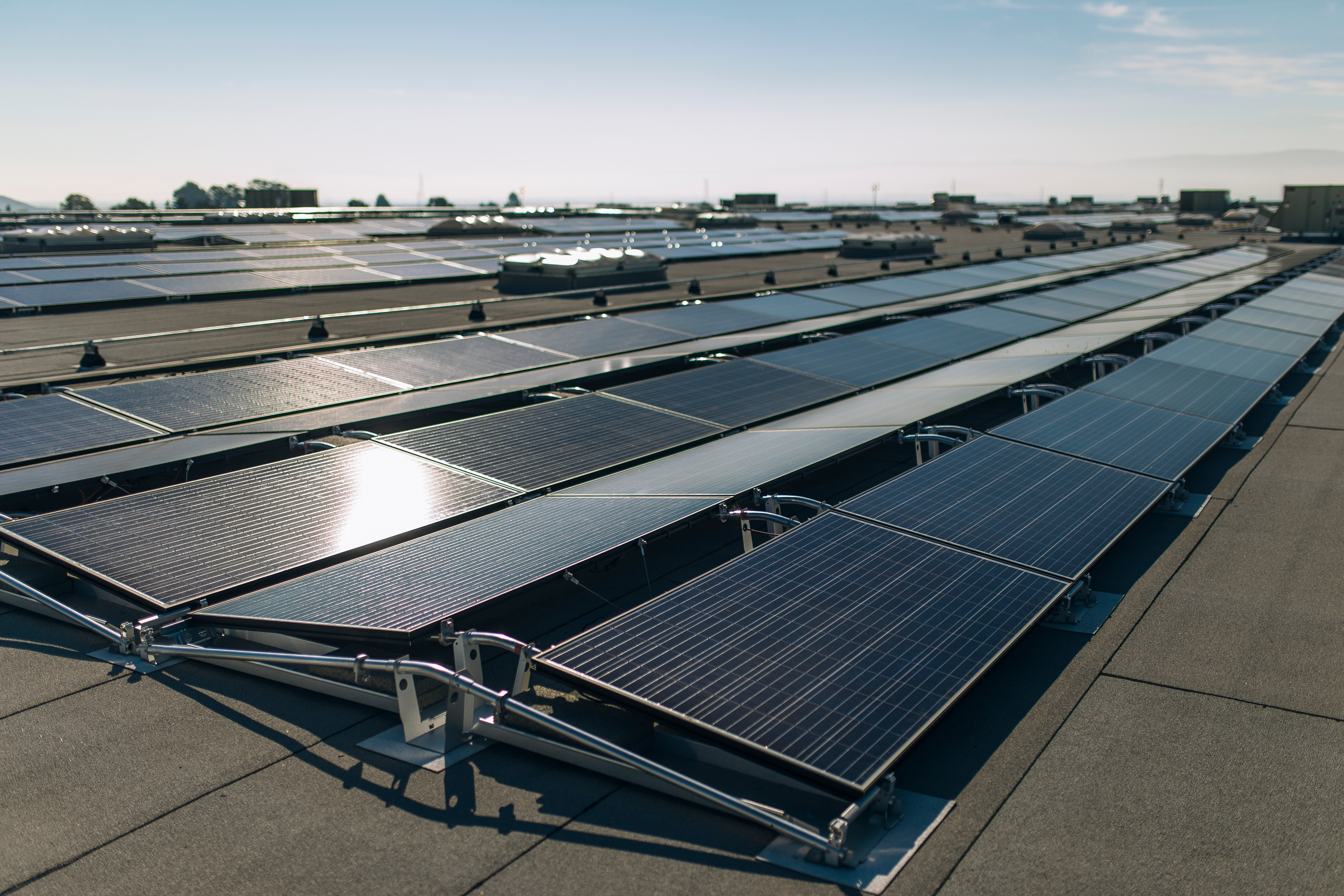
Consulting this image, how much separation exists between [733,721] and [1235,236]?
104 metres

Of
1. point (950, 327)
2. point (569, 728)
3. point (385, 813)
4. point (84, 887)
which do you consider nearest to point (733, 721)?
point (569, 728)

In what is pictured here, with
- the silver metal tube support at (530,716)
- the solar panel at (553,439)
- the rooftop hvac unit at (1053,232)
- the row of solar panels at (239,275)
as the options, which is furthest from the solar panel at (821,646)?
the rooftop hvac unit at (1053,232)

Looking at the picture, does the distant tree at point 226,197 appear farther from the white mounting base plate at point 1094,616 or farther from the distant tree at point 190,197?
the white mounting base plate at point 1094,616

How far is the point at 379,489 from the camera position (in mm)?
11336

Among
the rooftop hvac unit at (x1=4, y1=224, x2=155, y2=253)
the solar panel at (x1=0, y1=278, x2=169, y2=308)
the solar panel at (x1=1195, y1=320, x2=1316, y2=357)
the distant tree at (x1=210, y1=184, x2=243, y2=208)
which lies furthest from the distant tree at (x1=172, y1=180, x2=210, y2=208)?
the solar panel at (x1=1195, y1=320, x2=1316, y2=357)

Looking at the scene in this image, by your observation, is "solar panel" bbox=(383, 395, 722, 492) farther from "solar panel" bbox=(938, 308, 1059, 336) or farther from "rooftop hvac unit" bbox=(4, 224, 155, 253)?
"rooftop hvac unit" bbox=(4, 224, 155, 253)

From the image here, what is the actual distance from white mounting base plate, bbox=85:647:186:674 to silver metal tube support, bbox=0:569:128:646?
0.42ft

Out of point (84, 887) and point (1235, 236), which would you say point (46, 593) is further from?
point (1235, 236)

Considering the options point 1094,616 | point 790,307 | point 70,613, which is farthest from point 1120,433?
point 790,307

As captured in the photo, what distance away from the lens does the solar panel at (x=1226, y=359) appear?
66.1 ft

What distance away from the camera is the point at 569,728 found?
278 inches

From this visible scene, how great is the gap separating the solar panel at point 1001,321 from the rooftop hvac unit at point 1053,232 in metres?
57.6

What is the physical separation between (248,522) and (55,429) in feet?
20.7

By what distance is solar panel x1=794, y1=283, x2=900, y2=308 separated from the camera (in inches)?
1161
